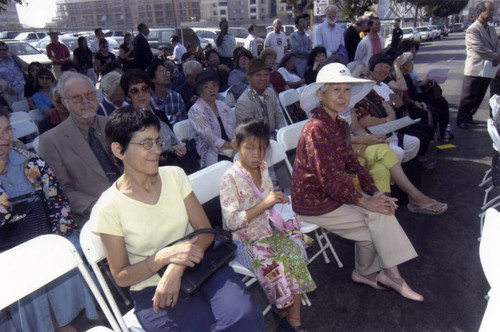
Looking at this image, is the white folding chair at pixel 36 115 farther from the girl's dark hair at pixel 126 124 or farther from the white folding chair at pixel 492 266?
the white folding chair at pixel 492 266

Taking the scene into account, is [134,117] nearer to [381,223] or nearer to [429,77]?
[381,223]

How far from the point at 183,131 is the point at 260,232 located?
182cm

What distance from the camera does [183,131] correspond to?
3.63 m

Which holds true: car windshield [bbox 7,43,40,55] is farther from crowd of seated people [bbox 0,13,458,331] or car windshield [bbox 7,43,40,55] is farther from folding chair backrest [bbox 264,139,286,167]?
folding chair backrest [bbox 264,139,286,167]

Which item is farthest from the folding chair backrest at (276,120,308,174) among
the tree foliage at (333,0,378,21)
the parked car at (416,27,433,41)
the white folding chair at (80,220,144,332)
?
the parked car at (416,27,433,41)

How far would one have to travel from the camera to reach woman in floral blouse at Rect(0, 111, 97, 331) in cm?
201

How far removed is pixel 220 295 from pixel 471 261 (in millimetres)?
2346

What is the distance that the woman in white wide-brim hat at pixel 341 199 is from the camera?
2.33 m

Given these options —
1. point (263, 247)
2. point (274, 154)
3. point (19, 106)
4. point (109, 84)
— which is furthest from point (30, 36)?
point (263, 247)

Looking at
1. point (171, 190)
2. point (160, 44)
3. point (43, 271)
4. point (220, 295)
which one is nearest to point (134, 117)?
point (171, 190)

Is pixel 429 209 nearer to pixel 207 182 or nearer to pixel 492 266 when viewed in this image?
pixel 492 266

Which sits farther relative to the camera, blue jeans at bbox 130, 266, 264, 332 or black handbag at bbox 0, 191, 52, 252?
black handbag at bbox 0, 191, 52, 252

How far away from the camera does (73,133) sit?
2506mm

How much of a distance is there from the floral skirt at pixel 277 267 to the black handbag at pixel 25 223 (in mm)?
1267
